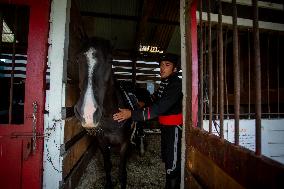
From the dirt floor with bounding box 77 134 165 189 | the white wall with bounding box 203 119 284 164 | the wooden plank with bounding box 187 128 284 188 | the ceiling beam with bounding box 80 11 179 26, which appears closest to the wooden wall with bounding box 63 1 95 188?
the dirt floor with bounding box 77 134 165 189

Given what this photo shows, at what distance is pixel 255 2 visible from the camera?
4.46 ft

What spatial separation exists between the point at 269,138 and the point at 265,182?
8.28 ft

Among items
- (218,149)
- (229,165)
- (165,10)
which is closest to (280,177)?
(229,165)

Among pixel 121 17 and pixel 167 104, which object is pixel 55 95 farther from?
pixel 121 17

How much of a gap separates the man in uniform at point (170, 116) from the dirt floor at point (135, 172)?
3.51ft

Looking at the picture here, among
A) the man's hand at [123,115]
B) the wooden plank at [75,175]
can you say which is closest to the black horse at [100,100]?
the man's hand at [123,115]

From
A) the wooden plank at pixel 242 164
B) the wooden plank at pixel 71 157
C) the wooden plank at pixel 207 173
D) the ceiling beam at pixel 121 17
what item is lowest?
the wooden plank at pixel 71 157

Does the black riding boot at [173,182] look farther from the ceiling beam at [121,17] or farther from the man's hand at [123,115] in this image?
the ceiling beam at [121,17]

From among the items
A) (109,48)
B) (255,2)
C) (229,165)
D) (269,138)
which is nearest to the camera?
(255,2)

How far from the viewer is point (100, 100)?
9.11ft

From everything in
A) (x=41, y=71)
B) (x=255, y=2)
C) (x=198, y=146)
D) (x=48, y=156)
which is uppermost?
(x=255, y=2)

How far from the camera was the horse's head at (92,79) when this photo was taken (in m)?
2.50

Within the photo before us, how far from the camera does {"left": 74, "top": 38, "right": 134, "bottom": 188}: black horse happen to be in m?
2.52

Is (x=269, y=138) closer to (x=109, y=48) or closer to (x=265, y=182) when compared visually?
(x=265, y=182)
